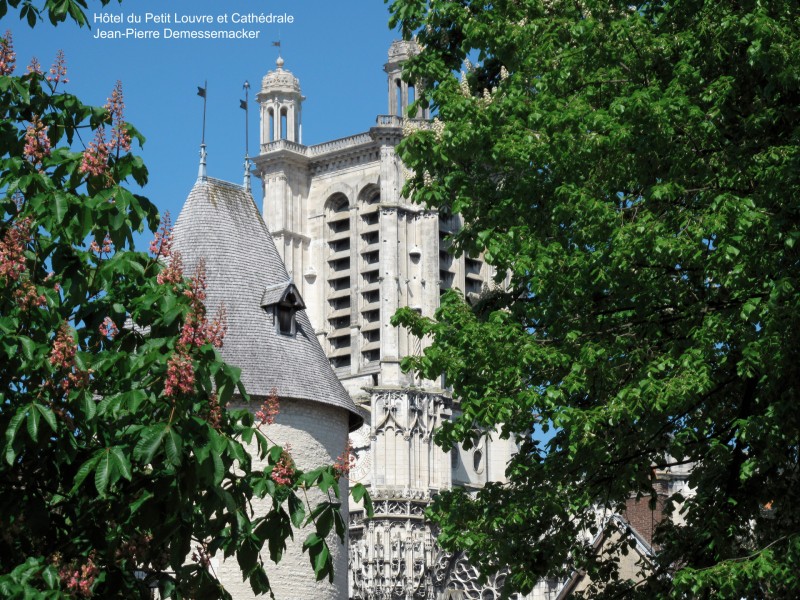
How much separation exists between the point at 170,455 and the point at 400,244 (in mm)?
75194

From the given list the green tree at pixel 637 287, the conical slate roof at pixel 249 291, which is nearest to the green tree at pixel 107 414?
the green tree at pixel 637 287

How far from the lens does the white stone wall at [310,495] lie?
28625mm

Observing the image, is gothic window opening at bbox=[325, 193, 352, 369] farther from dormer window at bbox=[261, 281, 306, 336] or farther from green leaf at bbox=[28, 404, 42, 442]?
green leaf at bbox=[28, 404, 42, 442]

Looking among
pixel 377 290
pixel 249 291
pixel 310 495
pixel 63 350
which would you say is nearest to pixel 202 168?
pixel 249 291

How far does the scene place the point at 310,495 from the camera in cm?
2812

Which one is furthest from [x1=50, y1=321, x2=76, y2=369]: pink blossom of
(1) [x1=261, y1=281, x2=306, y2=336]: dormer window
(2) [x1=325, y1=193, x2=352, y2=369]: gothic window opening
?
(2) [x1=325, y1=193, x2=352, y2=369]: gothic window opening

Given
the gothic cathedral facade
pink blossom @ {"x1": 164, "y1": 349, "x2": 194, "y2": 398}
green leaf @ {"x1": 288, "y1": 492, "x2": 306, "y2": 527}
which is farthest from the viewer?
the gothic cathedral facade

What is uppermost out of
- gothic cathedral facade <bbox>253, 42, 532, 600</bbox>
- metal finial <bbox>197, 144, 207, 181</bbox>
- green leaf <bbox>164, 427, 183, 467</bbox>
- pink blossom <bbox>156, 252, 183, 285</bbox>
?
gothic cathedral facade <bbox>253, 42, 532, 600</bbox>

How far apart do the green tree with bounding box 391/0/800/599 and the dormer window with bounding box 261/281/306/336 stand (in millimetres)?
12691

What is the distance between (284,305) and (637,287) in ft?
50.8

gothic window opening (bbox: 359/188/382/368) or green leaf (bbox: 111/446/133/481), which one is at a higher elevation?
gothic window opening (bbox: 359/188/382/368)

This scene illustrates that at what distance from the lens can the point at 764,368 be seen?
52.3 feet

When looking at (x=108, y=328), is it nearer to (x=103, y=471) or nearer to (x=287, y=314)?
(x=103, y=471)

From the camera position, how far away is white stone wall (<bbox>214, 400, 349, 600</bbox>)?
2862 cm
